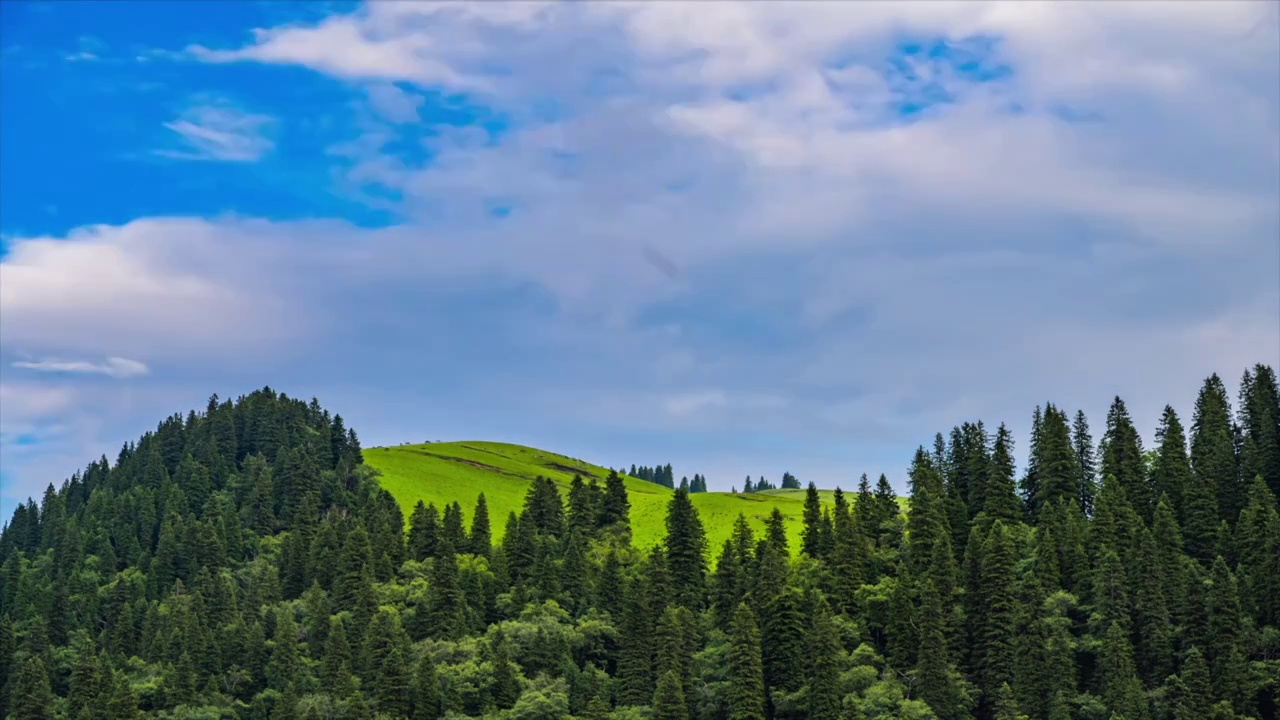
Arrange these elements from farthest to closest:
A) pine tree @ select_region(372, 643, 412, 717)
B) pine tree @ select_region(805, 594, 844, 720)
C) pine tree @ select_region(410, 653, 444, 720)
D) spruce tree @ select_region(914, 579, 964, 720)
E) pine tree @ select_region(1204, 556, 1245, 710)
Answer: pine tree @ select_region(372, 643, 412, 717)
pine tree @ select_region(410, 653, 444, 720)
spruce tree @ select_region(914, 579, 964, 720)
pine tree @ select_region(805, 594, 844, 720)
pine tree @ select_region(1204, 556, 1245, 710)

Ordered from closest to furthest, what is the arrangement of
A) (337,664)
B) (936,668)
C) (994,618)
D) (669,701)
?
(936,668) → (669,701) → (994,618) → (337,664)

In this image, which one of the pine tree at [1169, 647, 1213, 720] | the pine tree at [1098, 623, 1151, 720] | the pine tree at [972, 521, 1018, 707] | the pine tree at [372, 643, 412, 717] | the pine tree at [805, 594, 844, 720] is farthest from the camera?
the pine tree at [372, 643, 412, 717]

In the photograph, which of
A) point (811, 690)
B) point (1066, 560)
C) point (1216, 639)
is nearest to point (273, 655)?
point (811, 690)

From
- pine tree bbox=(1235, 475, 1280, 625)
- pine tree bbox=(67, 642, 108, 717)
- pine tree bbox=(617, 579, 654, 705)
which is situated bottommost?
pine tree bbox=(67, 642, 108, 717)

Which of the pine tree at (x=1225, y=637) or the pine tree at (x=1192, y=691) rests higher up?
the pine tree at (x=1225, y=637)

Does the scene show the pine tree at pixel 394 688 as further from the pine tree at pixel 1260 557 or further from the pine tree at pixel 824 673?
the pine tree at pixel 1260 557

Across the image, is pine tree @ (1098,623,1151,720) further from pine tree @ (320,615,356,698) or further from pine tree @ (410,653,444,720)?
pine tree @ (320,615,356,698)

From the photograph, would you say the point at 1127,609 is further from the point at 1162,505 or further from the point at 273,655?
the point at 273,655

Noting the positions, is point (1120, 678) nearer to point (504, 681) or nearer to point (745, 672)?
point (745, 672)

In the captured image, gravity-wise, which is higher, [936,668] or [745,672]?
[936,668]

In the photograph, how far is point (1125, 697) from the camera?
157 metres

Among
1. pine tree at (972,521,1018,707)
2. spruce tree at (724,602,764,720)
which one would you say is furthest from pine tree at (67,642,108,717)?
pine tree at (972,521,1018,707)

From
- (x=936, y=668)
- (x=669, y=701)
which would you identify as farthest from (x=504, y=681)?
(x=936, y=668)

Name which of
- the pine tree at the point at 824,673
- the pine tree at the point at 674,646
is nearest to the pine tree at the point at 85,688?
the pine tree at the point at 674,646
